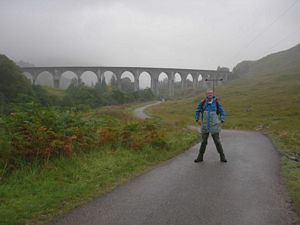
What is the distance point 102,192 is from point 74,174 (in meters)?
1.07

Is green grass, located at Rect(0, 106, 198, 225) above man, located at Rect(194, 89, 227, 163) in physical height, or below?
below

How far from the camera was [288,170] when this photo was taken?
6.04 meters

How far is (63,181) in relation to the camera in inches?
195

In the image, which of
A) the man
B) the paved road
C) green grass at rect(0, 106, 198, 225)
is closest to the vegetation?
green grass at rect(0, 106, 198, 225)

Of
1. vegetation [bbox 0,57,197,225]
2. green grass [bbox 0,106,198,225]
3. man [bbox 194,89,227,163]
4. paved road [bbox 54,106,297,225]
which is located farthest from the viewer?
man [bbox 194,89,227,163]

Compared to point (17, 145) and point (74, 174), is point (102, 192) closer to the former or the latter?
point (74, 174)

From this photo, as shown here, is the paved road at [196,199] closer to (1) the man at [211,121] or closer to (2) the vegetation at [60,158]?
(2) the vegetation at [60,158]

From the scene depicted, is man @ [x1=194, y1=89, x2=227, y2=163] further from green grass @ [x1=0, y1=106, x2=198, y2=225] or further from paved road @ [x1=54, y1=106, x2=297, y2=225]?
green grass @ [x1=0, y1=106, x2=198, y2=225]

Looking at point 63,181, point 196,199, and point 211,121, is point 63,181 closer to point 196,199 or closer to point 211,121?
point 196,199

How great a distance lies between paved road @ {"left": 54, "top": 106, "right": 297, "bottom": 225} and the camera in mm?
3492

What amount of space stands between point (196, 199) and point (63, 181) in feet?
8.44

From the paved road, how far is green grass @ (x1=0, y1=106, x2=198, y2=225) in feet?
1.03

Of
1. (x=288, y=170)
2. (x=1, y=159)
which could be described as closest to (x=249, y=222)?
(x=288, y=170)

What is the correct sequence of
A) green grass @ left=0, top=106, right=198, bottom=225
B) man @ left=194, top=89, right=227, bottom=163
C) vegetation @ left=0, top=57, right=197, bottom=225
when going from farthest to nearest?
man @ left=194, top=89, right=227, bottom=163 < vegetation @ left=0, top=57, right=197, bottom=225 < green grass @ left=0, top=106, right=198, bottom=225
